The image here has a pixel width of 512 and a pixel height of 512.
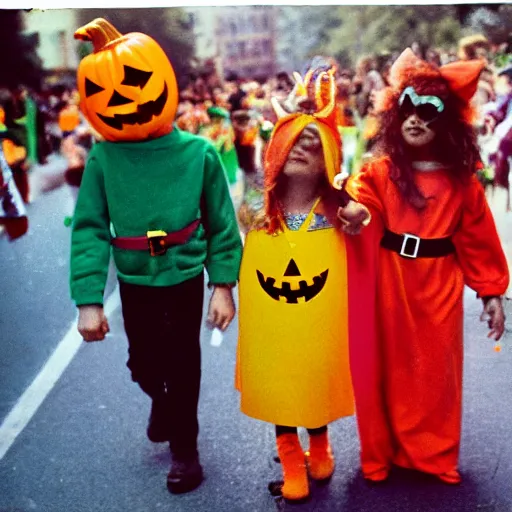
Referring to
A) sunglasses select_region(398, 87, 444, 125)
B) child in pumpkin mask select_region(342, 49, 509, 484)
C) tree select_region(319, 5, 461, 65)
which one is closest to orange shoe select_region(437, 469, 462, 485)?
child in pumpkin mask select_region(342, 49, 509, 484)

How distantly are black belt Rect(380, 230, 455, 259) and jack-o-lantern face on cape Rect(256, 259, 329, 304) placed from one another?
0.15 m

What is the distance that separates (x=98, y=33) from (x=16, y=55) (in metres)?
0.18

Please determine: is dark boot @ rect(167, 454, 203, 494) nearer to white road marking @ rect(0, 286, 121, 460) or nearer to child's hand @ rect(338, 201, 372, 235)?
white road marking @ rect(0, 286, 121, 460)

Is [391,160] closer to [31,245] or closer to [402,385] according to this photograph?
[402,385]

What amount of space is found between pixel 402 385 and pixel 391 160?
1.52 ft

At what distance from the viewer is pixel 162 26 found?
4.13 feet

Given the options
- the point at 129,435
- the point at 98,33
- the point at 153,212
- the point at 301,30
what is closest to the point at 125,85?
the point at 98,33

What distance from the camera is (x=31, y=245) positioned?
4.42 feet

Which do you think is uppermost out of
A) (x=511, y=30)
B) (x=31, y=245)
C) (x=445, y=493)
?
(x=511, y=30)

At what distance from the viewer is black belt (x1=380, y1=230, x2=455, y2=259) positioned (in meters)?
1.34

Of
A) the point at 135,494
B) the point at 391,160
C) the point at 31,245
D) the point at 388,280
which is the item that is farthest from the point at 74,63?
the point at 135,494

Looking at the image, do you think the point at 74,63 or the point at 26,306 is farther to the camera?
the point at 26,306

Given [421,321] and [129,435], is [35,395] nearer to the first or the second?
[129,435]

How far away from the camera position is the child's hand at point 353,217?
1276 millimetres
